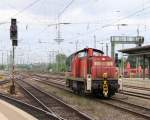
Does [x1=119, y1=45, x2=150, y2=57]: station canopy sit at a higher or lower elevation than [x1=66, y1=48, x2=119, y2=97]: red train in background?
higher

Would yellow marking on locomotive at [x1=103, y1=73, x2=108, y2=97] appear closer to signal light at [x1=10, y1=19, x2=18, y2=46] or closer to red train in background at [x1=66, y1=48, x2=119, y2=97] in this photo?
red train in background at [x1=66, y1=48, x2=119, y2=97]

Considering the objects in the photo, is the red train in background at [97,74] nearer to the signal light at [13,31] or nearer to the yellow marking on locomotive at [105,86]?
the yellow marking on locomotive at [105,86]

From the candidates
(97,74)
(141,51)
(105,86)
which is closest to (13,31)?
(97,74)

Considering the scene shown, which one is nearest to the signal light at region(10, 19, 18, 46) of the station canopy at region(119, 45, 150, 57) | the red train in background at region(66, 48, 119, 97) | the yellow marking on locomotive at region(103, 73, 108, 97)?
the red train in background at region(66, 48, 119, 97)

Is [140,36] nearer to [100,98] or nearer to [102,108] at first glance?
[100,98]

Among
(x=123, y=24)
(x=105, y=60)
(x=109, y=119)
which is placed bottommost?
(x=109, y=119)

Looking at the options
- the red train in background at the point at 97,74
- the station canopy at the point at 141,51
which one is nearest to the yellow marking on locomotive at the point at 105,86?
the red train in background at the point at 97,74

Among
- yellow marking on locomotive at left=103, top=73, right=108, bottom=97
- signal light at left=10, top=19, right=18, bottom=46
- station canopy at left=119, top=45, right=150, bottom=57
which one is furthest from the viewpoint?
station canopy at left=119, top=45, right=150, bottom=57

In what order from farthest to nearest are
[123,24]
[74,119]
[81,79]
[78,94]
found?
1. [123,24]
2. [78,94]
3. [81,79]
4. [74,119]

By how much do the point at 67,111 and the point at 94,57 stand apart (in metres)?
8.49

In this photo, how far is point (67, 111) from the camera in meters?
20.9

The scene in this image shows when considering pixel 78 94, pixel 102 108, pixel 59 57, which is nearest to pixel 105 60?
pixel 78 94

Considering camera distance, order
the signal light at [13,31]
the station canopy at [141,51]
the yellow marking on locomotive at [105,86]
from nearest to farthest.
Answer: the yellow marking on locomotive at [105,86] < the signal light at [13,31] < the station canopy at [141,51]

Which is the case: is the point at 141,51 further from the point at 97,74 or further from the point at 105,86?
the point at 105,86
